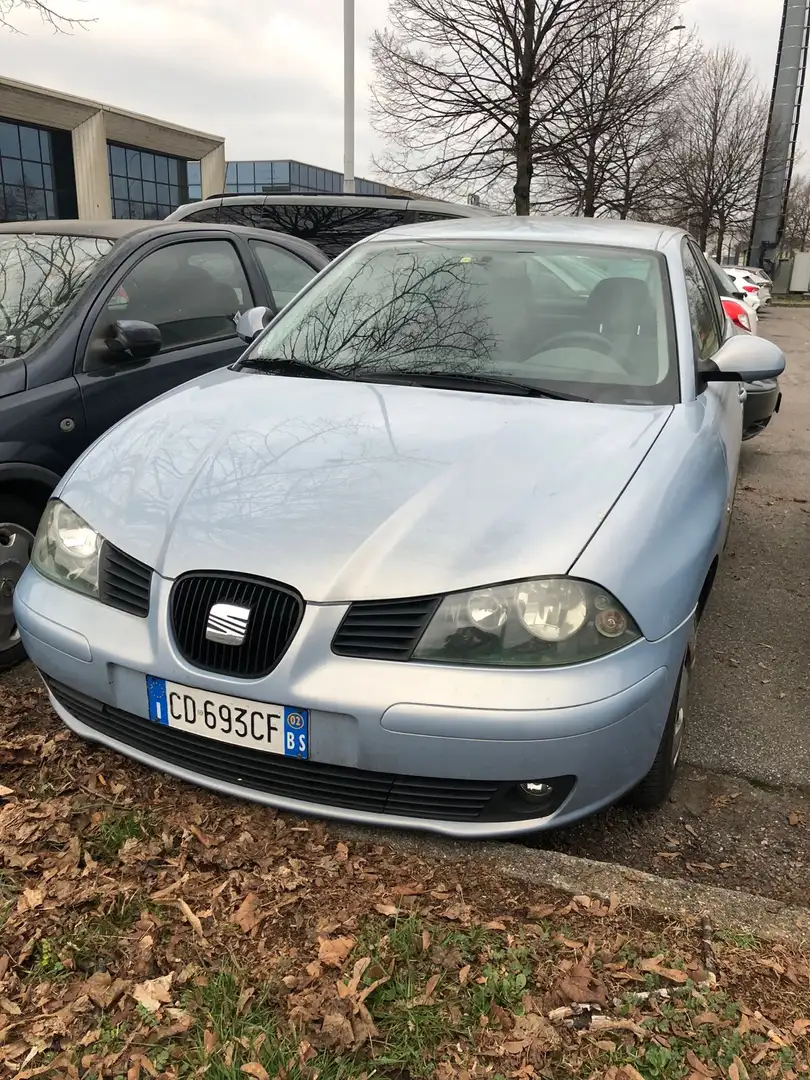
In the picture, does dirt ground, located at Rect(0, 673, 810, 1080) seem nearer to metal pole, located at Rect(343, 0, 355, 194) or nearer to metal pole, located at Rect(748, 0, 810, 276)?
metal pole, located at Rect(343, 0, 355, 194)

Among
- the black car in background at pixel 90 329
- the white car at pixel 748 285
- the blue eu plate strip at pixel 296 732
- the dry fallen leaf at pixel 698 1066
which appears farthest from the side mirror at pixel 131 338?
the white car at pixel 748 285

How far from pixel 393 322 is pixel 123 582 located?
1576 millimetres

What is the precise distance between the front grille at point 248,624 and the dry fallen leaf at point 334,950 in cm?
62

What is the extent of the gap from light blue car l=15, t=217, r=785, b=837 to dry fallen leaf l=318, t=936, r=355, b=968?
30 centimetres

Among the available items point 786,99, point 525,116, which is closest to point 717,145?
point 786,99

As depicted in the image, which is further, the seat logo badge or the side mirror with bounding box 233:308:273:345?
the side mirror with bounding box 233:308:273:345

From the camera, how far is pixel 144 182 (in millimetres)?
41375

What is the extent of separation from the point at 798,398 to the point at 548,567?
32.0 feet

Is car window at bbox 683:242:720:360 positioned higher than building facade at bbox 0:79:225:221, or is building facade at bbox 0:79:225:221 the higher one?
building facade at bbox 0:79:225:221

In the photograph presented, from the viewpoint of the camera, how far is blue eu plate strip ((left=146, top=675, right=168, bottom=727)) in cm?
224

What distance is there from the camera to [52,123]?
3481 centimetres

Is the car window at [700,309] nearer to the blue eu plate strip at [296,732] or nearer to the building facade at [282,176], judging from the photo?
the blue eu plate strip at [296,732]

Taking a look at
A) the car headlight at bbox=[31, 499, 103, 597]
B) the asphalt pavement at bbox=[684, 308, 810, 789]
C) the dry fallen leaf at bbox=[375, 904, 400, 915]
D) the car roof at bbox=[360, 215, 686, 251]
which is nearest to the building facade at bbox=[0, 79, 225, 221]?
the car roof at bbox=[360, 215, 686, 251]

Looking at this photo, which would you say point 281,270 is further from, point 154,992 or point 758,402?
point 154,992
